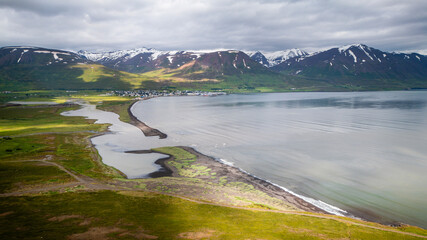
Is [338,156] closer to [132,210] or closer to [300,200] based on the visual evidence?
[300,200]

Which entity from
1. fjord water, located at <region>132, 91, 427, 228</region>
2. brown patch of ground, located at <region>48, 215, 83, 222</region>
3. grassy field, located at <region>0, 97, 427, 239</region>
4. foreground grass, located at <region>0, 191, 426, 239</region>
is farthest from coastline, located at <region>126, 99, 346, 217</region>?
brown patch of ground, located at <region>48, 215, 83, 222</region>

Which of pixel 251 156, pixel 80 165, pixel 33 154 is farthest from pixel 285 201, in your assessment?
pixel 33 154

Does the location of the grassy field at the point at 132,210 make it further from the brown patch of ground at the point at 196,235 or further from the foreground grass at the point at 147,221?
the foreground grass at the point at 147,221

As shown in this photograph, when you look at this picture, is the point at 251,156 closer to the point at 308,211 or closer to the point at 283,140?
the point at 283,140

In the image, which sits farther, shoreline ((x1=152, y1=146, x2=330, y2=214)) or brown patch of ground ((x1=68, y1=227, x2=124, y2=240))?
shoreline ((x1=152, y1=146, x2=330, y2=214))

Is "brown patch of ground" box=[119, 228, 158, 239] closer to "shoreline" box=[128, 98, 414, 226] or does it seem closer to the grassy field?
the grassy field

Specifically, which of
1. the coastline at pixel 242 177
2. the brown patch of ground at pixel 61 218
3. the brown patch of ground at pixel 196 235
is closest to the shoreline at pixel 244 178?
the coastline at pixel 242 177
